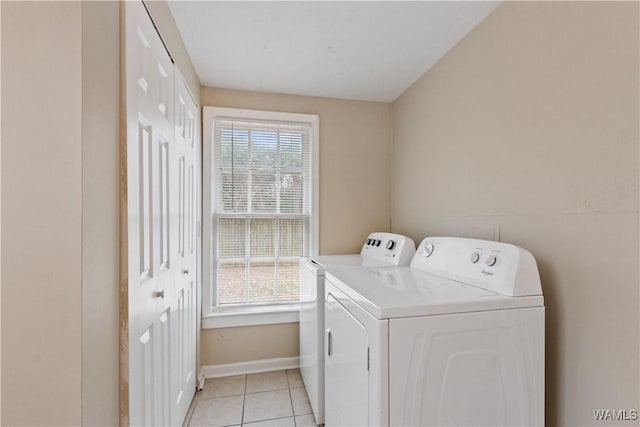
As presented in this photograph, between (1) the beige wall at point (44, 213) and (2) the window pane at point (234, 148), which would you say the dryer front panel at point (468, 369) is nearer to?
(1) the beige wall at point (44, 213)

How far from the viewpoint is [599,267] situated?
97 cm

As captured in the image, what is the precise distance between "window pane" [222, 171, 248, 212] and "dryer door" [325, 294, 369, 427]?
1.24 metres

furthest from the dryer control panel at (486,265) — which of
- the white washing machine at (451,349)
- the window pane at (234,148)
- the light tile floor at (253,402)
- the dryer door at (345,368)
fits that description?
the window pane at (234,148)

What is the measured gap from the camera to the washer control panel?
185 centimetres

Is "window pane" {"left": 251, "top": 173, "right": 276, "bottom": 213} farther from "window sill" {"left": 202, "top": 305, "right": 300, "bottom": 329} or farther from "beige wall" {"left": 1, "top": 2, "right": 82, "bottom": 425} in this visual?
"beige wall" {"left": 1, "top": 2, "right": 82, "bottom": 425}

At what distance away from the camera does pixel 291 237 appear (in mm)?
2453

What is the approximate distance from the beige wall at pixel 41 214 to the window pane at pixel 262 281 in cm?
174

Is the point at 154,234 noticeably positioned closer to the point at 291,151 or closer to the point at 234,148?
the point at 234,148

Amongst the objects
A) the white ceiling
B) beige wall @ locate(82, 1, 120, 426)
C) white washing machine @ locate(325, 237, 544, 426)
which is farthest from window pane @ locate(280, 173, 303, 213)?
beige wall @ locate(82, 1, 120, 426)

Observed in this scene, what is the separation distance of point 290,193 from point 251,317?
1073 mm

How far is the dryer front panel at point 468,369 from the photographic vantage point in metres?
0.94

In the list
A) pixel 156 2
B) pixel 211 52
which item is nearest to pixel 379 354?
pixel 156 2

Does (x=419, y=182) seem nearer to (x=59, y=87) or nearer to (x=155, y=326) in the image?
(x=155, y=326)

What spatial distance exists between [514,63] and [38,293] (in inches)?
74.4
